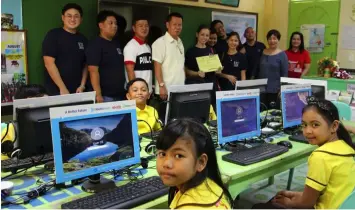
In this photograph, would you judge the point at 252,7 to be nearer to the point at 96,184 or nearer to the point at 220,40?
the point at 220,40

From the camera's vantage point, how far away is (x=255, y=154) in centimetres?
217

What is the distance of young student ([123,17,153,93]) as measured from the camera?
365 centimetres

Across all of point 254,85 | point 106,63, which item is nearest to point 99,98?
point 106,63

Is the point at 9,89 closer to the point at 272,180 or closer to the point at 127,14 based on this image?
the point at 127,14

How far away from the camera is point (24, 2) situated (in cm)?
344

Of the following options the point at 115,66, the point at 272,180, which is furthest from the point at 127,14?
the point at 272,180

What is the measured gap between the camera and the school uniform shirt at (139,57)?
3.66 metres

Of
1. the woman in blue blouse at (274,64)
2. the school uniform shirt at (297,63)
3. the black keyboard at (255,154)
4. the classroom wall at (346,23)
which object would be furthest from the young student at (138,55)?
the classroom wall at (346,23)

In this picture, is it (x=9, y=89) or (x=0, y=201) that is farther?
(x=9, y=89)

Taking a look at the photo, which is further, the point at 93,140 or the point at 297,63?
the point at 297,63

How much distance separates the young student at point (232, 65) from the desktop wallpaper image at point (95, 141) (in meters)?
2.99

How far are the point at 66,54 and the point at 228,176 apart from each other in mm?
2218

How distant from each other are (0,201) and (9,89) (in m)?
2.17

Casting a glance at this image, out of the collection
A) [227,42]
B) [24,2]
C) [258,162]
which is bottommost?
[258,162]
